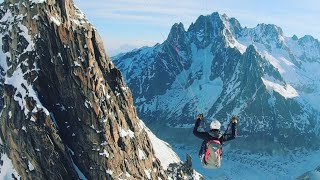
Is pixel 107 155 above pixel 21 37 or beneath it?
beneath

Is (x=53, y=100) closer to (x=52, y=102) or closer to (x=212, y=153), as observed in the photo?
(x=52, y=102)

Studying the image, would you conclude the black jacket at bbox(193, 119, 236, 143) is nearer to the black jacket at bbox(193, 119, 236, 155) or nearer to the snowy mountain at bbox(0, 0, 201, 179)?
the black jacket at bbox(193, 119, 236, 155)

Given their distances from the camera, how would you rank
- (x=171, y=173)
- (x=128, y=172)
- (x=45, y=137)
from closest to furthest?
(x=45, y=137)
(x=128, y=172)
(x=171, y=173)

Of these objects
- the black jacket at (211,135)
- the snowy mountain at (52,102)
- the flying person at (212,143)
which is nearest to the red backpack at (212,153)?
the flying person at (212,143)

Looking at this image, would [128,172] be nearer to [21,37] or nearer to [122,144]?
[122,144]

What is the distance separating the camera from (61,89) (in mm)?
129375

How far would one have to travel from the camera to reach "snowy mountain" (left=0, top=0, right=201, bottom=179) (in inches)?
4889

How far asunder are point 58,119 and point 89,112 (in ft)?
24.7

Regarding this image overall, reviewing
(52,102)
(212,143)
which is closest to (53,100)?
(52,102)

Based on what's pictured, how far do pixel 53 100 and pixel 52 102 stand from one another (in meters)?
0.53

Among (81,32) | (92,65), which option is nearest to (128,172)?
(92,65)

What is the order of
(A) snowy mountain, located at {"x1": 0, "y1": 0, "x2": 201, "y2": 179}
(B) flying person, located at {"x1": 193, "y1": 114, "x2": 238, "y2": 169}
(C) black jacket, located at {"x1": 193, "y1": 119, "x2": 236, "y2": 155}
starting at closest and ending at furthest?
(B) flying person, located at {"x1": 193, "y1": 114, "x2": 238, "y2": 169}
(C) black jacket, located at {"x1": 193, "y1": 119, "x2": 236, "y2": 155}
(A) snowy mountain, located at {"x1": 0, "y1": 0, "x2": 201, "y2": 179}

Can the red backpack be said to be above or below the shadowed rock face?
above

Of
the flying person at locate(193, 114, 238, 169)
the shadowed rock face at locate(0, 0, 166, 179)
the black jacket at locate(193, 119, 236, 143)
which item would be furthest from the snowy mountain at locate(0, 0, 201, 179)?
the flying person at locate(193, 114, 238, 169)
